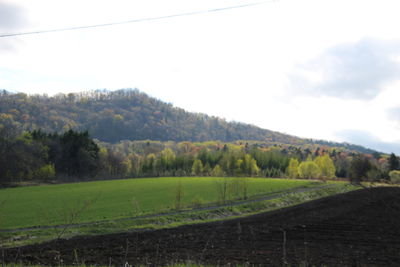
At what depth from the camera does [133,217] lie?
106ft

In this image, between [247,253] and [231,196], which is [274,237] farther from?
[231,196]

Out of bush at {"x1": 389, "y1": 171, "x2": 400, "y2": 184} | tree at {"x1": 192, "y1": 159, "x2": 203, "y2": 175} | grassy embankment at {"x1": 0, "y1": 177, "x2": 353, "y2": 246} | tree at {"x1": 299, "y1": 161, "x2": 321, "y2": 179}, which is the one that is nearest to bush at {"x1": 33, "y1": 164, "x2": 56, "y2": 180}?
grassy embankment at {"x1": 0, "y1": 177, "x2": 353, "y2": 246}

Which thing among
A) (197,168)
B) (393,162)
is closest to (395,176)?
(393,162)

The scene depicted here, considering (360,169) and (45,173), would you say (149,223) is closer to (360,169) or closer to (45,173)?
(45,173)

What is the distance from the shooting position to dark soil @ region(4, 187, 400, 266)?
14.3 metres

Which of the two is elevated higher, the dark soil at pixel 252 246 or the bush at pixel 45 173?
the bush at pixel 45 173

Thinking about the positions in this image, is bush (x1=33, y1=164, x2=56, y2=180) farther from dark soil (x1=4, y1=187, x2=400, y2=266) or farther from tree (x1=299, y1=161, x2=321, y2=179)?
tree (x1=299, y1=161, x2=321, y2=179)

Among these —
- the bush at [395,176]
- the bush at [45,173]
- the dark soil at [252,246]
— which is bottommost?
the dark soil at [252,246]

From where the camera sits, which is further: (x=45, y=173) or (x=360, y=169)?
(x=360, y=169)

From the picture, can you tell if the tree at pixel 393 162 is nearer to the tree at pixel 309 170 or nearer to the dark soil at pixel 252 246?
the tree at pixel 309 170

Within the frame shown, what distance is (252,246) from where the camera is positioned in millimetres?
17719

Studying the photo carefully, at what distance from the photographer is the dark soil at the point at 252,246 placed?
14344mm

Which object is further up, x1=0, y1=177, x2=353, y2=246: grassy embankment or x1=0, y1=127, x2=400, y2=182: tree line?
x1=0, y1=127, x2=400, y2=182: tree line

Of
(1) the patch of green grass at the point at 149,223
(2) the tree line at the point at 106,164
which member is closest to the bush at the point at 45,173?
(2) the tree line at the point at 106,164
